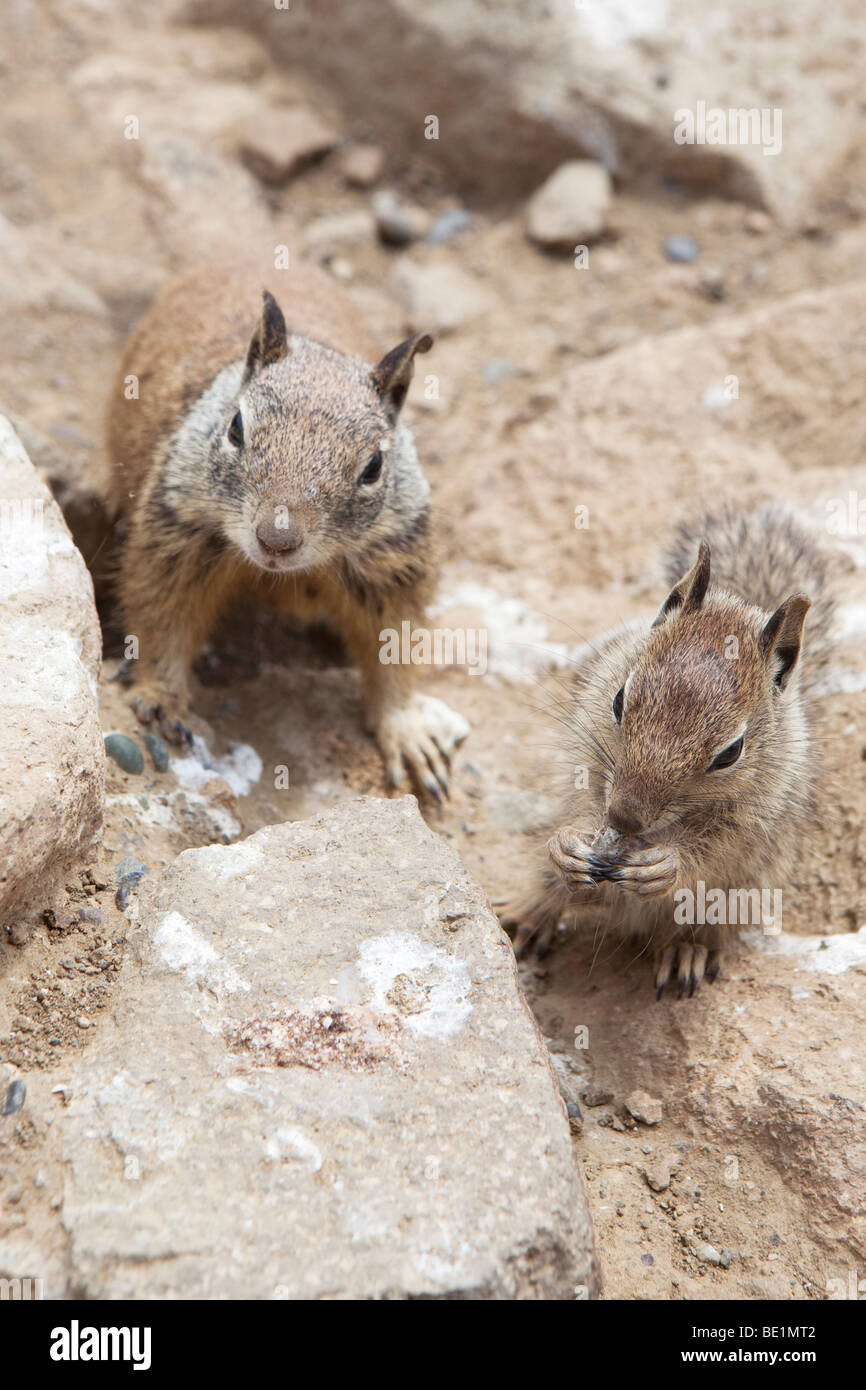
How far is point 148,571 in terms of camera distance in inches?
190

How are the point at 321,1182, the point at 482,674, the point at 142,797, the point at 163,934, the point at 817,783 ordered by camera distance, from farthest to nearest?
the point at 482,674
the point at 817,783
the point at 142,797
the point at 163,934
the point at 321,1182

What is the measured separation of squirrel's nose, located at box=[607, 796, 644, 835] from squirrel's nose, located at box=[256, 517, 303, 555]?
4.58 feet

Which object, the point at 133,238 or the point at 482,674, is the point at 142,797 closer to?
the point at 482,674

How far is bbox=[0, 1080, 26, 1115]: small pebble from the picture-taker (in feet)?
9.38

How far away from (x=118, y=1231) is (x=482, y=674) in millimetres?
3550

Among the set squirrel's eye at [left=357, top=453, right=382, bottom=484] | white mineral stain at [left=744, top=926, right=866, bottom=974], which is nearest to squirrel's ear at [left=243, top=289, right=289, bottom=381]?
squirrel's eye at [left=357, top=453, right=382, bottom=484]

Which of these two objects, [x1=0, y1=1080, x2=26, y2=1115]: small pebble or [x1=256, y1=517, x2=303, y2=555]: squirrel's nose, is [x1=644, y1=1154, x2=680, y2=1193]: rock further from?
[x1=256, y1=517, x2=303, y2=555]: squirrel's nose

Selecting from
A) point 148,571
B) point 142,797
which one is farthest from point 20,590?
point 148,571

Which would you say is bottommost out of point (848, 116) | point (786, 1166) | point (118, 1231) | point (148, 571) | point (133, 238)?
point (786, 1166)

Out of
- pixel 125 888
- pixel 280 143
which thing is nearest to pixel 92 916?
pixel 125 888

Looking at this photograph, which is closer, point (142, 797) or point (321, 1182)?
point (321, 1182)

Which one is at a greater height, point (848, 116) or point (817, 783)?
point (848, 116)

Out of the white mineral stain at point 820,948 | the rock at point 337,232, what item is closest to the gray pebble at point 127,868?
the white mineral stain at point 820,948
